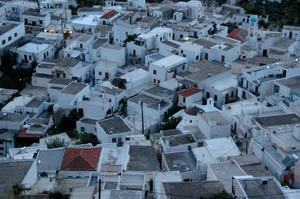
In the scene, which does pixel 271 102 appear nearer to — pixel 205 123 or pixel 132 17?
pixel 205 123

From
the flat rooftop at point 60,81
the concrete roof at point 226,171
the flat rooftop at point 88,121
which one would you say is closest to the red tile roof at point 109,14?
the flat rooftop at point 60,81

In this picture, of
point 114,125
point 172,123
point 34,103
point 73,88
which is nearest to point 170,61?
point 73,88

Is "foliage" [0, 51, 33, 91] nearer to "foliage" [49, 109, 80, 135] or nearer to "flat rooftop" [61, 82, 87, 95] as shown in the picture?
"flat rooftop" [61, 82, 87, 95]

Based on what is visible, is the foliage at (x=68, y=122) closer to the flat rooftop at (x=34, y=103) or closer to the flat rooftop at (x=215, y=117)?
the flat rooftop at (x=34, y=103)

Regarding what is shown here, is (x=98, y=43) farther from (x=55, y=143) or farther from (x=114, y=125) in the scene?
(x=55, y=143)

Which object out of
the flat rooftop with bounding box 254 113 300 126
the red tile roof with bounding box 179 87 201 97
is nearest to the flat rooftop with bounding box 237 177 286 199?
the flat rooftop with bounding box 254 113 300 126

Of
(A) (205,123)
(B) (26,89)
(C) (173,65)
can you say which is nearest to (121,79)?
(C) (173,65)
